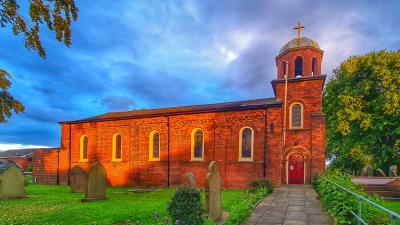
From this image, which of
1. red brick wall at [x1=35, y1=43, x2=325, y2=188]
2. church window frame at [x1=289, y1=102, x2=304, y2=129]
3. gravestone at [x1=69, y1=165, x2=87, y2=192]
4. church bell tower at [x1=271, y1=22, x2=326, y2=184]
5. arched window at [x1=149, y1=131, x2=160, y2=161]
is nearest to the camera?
gravestone at [x1=69, y1=165, x2=87, y2=192]

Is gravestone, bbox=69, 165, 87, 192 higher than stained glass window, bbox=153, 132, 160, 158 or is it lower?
lower

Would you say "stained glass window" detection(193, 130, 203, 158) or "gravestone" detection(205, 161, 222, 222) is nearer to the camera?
"gravestone" detection(205, 161, 222, 222)

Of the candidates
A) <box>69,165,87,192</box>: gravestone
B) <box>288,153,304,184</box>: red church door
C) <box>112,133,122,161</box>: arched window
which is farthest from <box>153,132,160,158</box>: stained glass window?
<box>288,153,304,184</box>: red church door

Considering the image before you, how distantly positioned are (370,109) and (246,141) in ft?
47.4

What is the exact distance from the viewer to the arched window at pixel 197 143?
22234 millimetres

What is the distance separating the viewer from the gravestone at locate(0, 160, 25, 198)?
15.1m

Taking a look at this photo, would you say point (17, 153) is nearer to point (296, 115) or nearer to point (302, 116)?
point (296, 115)

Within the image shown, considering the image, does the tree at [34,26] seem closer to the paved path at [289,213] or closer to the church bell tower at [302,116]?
the paved path at [289,213]

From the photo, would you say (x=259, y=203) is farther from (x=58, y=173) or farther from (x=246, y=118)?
(x=58, y=173)

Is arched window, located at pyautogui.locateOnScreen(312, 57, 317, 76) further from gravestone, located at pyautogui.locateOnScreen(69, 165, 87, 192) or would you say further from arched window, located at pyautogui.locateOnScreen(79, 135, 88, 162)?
arched window, located at pyautogui.locateOnScreen(79, 135, 88, 162)

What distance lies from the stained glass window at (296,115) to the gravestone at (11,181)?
63.1ft

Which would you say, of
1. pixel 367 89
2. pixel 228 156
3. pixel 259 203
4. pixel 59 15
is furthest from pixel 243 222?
pixel 367 89

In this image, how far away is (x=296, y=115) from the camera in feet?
76.4

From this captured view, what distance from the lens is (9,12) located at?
5.98m
